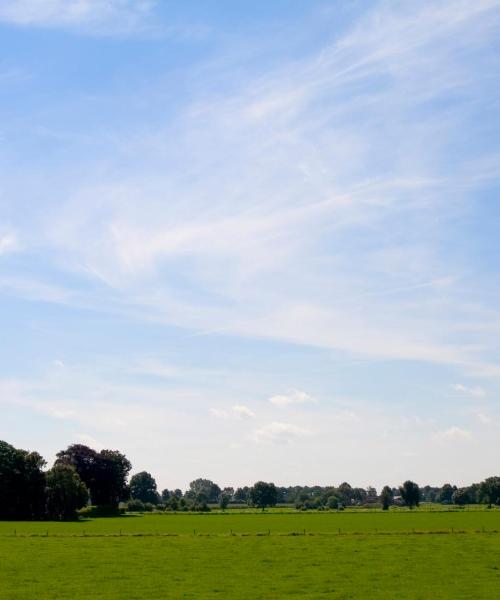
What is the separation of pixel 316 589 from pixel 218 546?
2838 centimetres

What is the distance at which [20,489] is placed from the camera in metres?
139

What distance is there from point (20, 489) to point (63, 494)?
9414 mm

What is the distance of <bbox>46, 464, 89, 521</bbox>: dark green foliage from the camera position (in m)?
136

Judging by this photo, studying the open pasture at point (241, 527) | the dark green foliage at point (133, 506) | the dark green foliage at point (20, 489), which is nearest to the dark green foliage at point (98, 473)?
the dark green foliage at point (133, 506)

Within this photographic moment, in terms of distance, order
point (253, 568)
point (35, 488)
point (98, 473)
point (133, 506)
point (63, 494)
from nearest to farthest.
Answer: point (253, 568), point (63, 494), point (35, 488), point (98, 473), point (133, 506)

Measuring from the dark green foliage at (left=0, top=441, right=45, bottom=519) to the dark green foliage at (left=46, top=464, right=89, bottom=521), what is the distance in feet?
6.79

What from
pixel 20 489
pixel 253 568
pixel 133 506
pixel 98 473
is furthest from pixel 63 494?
pixel 253 568

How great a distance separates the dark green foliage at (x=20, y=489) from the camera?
451 feet

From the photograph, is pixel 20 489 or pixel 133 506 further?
pixel 133 506

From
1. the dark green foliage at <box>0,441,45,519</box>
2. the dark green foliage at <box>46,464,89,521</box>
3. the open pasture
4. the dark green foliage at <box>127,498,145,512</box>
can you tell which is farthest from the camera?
the dark green foliage at <box>127,498,145,512</box>

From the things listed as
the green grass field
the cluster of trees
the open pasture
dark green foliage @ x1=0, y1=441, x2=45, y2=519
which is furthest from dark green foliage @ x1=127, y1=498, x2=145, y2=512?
the green grass field

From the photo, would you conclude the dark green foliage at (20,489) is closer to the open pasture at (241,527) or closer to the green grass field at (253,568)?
the open pasture at (241,527)

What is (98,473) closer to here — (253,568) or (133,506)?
(133,506)

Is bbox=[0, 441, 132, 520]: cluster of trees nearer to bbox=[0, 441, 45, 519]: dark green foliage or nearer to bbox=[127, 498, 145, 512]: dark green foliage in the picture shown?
bbox=[0, 441, 45, 519]: dark green foliage
